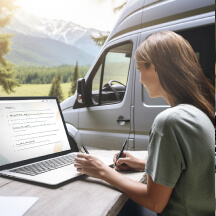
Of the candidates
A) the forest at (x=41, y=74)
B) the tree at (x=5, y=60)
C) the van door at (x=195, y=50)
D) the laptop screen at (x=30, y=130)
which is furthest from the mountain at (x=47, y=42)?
the laptop screen at (x=30, y=130)

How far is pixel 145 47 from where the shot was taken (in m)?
1.09

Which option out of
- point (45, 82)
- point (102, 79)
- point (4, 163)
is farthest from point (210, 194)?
point (45, 82)

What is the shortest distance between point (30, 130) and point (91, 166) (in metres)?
0.40

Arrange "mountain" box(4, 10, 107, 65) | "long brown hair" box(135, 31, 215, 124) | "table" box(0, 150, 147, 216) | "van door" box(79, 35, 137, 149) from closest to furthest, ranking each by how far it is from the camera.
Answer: "table" box(0, 150, 147, 216) → "long brown hair" box(135, 31, 215, 124) → "van door" box(79, 35, 137, 149) → "mountain" box(4, 10, 107, 65)

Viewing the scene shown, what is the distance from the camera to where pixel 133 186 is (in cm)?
95

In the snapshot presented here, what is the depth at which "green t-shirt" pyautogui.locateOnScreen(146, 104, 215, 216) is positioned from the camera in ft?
2.84

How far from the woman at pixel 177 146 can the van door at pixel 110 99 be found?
1788mm

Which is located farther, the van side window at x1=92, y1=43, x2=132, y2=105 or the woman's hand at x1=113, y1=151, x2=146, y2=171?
the van side window at x1=92, y1=43, x2=132, y2=105

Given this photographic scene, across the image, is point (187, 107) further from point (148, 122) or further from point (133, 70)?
point (133, 70)

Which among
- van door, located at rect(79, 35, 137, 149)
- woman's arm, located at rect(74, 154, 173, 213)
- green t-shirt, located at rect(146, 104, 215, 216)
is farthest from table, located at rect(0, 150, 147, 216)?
van door, located at rect(79, 35, 137, 149)

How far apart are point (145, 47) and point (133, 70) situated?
5.78 ft

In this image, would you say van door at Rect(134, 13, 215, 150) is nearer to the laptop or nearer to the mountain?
the laptop

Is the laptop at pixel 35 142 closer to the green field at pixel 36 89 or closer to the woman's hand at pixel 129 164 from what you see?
the woman's hand at pixel 129 164

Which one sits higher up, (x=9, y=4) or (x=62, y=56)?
(x=9, y=4)
